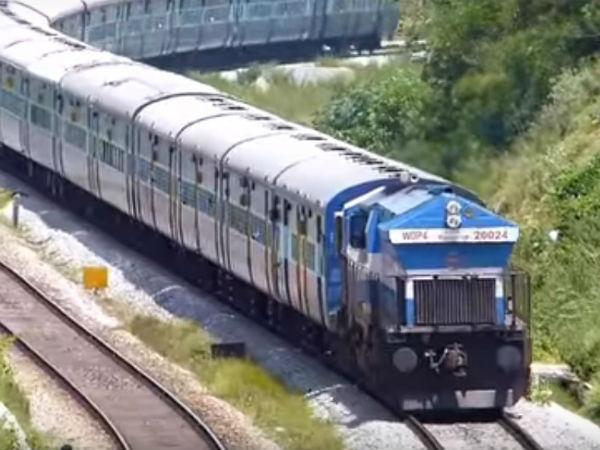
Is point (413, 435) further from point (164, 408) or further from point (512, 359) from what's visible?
point (164, 408)

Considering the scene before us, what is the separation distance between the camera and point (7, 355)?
78.2ft

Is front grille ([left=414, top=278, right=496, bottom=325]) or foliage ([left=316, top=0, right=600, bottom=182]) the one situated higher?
front grille ([left=414, top=278, right=496, bottom=325])

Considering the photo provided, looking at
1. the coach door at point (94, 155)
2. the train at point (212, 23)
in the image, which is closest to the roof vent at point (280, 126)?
the coach door at point (94, 155)

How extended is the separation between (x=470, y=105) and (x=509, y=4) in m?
2.41

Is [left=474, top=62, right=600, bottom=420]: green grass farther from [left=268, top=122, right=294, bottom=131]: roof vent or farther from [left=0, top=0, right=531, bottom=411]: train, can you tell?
[left=268, top=122, right=294, bottom=131]: roof vent

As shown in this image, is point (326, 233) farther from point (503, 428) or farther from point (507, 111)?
point (507, 111)

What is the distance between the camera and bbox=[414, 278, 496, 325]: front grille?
2056 cm

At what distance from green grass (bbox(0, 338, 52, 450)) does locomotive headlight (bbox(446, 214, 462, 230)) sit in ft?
14.0

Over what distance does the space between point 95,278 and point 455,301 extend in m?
9.04

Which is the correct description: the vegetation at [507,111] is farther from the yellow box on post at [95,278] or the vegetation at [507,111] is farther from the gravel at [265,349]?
the yellow box on post at [95,278]

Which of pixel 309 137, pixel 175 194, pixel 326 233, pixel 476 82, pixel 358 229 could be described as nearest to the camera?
pixel 358 229

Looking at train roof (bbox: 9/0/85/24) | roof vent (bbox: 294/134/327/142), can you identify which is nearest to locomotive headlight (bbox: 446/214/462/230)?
roof vent (bbox: 294/134/327/142)

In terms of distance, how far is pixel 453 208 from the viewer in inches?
814

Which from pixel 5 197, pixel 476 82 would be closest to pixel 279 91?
pixel 476 82
